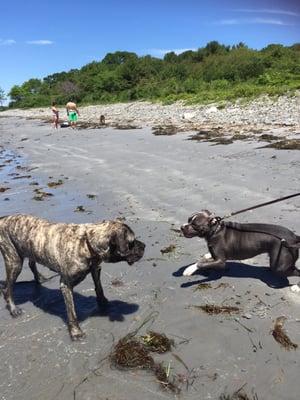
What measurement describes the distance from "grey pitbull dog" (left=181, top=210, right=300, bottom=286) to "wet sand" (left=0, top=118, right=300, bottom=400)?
0.97 feet

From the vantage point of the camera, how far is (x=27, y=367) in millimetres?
4887

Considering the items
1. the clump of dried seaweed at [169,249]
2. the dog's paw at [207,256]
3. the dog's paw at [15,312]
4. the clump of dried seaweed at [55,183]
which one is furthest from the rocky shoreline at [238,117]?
the dog's paw at [15,312]

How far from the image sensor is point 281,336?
504cm

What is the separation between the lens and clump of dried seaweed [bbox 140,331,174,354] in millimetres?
4988

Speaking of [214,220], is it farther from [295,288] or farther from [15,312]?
[15,312]

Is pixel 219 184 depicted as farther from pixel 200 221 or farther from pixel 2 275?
pixel 2 275

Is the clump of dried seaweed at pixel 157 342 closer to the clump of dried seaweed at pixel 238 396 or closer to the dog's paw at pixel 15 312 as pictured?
the clump of dried seaweed at pixel 238 396

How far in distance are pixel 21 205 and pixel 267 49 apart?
4352cm

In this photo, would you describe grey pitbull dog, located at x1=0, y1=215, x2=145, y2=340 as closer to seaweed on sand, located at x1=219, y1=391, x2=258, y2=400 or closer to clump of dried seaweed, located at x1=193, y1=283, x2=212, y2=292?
clump of dried seaweed, located at x1=193, y1=283, x2=212, y2=292

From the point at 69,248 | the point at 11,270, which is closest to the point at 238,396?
the point at 69,248

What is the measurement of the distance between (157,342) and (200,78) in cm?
4298

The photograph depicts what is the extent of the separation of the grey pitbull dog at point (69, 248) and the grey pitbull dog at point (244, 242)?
1.45 metres

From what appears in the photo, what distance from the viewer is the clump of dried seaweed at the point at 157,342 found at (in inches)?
196

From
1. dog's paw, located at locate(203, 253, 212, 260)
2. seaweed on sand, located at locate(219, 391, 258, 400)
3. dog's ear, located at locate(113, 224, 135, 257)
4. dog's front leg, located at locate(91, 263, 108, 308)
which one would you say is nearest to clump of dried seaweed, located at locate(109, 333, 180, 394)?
seaweed on sand, located at locate(219, 391, 258, 400)
